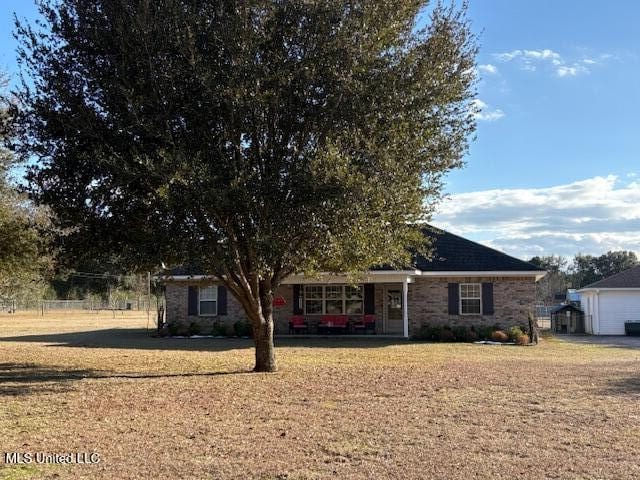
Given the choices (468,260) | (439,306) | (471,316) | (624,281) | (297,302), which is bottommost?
(471,316)

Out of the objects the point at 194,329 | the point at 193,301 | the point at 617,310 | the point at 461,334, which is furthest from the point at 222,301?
the point at 617,310

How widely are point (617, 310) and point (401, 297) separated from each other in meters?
12.2

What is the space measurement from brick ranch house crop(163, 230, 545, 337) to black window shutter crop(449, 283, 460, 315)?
0.13ft

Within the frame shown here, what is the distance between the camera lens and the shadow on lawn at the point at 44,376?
444 inches

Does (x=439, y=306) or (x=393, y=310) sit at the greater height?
(x=439, y=306)

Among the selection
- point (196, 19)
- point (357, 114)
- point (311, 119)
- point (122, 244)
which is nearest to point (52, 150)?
point (122, 244)

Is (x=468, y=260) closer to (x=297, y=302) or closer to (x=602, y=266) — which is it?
(x=297, y=302)

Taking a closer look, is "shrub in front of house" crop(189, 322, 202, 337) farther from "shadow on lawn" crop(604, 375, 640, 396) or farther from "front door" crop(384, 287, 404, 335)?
"shadow on lawn" crop(604, 375, 640, 396)

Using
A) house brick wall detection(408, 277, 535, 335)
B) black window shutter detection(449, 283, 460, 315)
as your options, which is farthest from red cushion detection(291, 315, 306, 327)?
black window shutter detection(449, 283, 460, 315)

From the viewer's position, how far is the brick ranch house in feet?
81.8

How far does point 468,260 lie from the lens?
25547mm

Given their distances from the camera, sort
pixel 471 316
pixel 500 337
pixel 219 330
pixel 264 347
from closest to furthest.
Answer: pixel 264 347
pixel 500 337
pixel 471 316
pixel 219 330

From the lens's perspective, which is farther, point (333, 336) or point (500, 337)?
point (333, 336)

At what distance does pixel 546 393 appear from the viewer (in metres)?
10.8
